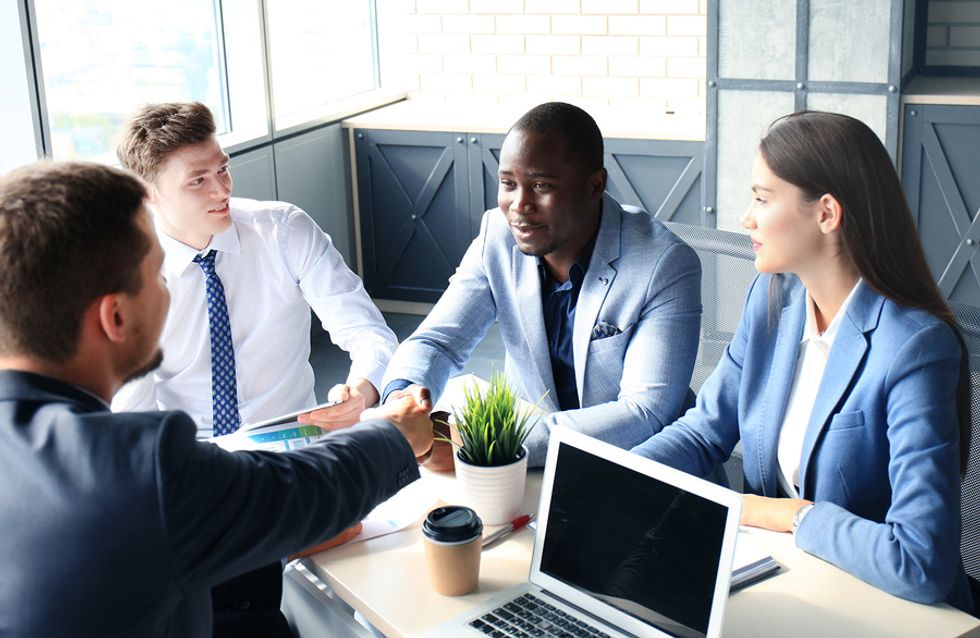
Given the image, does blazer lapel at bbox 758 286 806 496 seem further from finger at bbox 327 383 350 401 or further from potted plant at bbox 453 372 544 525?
finger at bbox 327 383 350 401

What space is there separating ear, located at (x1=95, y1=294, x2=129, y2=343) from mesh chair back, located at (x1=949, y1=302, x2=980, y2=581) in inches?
58.5

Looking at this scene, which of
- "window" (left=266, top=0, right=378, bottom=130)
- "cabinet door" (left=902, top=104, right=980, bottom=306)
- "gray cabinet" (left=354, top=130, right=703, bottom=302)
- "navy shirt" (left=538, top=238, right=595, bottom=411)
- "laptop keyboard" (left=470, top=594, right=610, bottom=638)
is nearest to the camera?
"laptop keyboard" (left=470, top=594, right=610, bottom=638)

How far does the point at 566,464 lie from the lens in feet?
5.73

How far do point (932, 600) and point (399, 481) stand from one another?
2.73ft

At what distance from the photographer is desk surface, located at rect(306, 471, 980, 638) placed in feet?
5.58

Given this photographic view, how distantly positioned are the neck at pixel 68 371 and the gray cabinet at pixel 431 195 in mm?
3972

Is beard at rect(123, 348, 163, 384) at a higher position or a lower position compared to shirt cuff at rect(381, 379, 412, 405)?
higher

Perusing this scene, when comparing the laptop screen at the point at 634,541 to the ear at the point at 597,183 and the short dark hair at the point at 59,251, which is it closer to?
the short dark hair at the point at 59,251

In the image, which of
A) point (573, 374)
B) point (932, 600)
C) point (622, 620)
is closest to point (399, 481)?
point (622, 620)

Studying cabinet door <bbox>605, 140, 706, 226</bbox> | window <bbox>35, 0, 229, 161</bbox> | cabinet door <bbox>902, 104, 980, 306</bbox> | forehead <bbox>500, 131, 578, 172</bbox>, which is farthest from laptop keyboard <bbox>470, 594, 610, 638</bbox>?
cabinet door <bbox>605, 140, 706, 226</bbox>

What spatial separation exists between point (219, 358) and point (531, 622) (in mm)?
1364

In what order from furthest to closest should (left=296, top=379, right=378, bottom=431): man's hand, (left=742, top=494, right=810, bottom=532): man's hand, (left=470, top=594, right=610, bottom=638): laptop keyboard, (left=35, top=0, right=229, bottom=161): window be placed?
(left=35, top=0, right=229, bottom=161): window, (left=296, top=379, right=378, bottom=431): man's hand, (left=742, top=494, right=810, bottom=532): man's hand, (left=470, top=594, right=610, bottom=638): laptop keyboard

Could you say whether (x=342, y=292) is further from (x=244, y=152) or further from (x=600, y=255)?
(x=244, y=152)

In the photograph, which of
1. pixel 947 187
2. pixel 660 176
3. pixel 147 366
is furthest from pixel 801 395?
pixel 660 176
